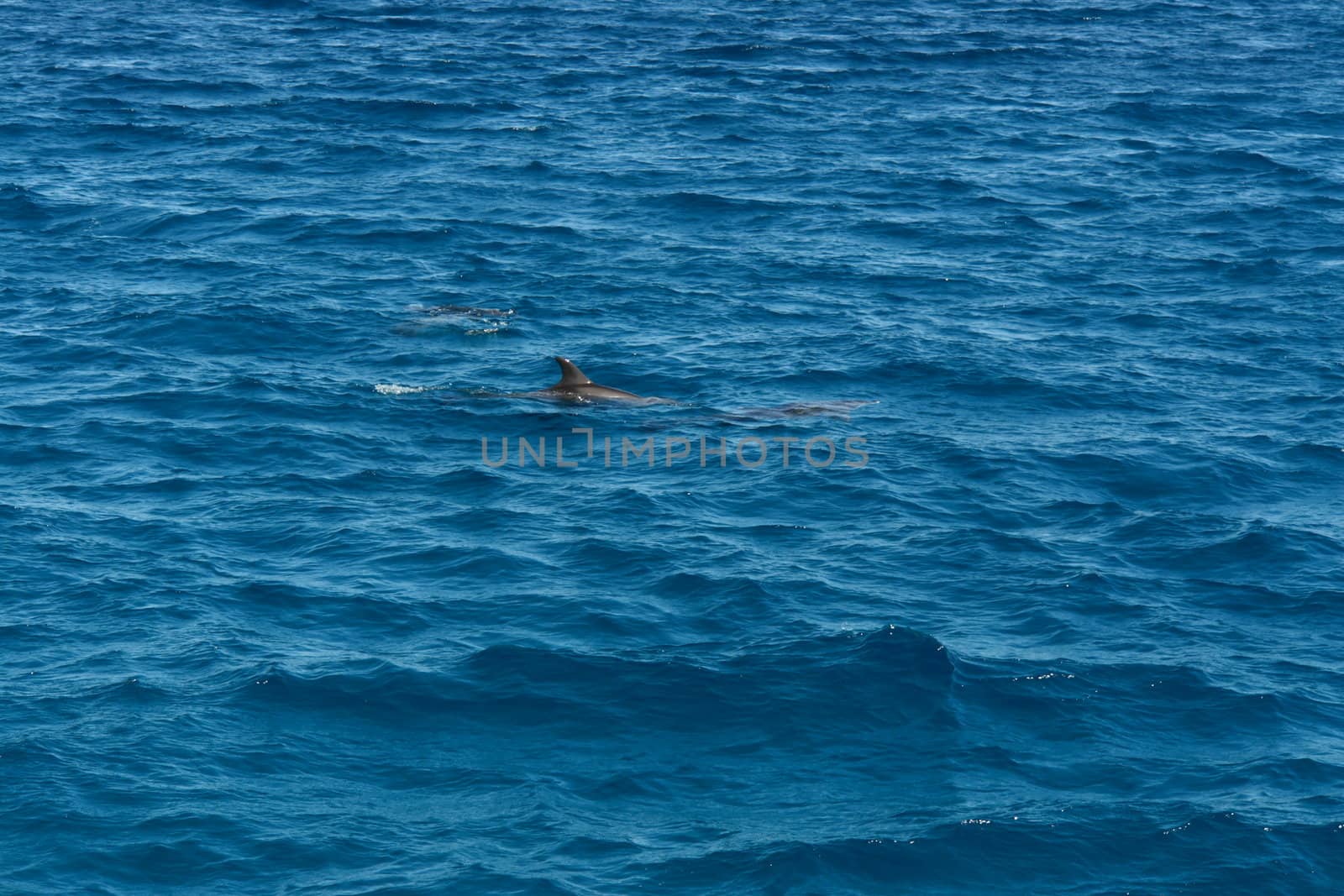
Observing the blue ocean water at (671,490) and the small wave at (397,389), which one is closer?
the blue ocean water at (671,490)

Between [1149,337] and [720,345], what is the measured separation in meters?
13.7

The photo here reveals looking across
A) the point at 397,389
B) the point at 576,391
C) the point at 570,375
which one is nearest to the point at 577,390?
the point at 576,391

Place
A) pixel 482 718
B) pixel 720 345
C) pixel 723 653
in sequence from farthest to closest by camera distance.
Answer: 1. pixel 720 345
2. pixel 723 653
3. pixel 482 718

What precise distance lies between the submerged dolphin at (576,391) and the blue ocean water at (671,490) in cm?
57

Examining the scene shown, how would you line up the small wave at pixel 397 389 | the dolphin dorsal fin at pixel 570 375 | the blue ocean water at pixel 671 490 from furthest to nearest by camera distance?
1. the small wave at pixel 397 389
2. the dolphin dorsal fin at pixel 570 375
3. the blue ocean water at pixel 671 490

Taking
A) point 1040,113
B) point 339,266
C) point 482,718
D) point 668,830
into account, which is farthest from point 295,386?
point 1040,113

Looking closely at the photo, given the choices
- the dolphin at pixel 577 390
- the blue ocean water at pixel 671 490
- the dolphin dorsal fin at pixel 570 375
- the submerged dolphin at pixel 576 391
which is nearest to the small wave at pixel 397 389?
the blue ocean water at pixel 671 490

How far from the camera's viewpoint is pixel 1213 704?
32.1 metres

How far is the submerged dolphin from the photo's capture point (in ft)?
149

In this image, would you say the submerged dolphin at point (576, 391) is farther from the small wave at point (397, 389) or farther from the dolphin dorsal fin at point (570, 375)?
the small wave at point (397, 389)

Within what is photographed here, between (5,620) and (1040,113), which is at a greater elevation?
(1040,113)

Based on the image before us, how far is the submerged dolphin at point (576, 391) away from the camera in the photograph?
45.3m

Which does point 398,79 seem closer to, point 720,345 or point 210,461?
point 720,345

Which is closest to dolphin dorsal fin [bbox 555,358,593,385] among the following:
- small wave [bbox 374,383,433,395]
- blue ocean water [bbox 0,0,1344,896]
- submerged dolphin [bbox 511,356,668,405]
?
submerged dolphin [bbox 511,356,668,405]
